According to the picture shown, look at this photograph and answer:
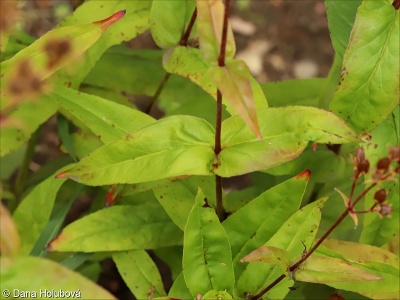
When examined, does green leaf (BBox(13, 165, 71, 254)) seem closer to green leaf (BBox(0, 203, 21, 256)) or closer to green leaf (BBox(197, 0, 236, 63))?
green leaf (BBox(197, 0, 236, 63))

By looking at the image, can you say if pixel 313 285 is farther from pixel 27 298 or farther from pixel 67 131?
pixel 27 298

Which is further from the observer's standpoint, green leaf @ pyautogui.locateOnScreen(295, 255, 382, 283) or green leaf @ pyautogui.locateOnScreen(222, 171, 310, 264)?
green leaf @ pyautogui.locateOnScreen(222, 171, 310, 264)

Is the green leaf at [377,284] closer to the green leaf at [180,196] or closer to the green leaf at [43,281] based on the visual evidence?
the green leaf at [180,196]

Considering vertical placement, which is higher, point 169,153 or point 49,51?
point 49,51

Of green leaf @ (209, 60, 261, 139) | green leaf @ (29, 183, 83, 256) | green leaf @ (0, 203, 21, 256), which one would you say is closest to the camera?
green leaf @ (0, 203, 21, 256)

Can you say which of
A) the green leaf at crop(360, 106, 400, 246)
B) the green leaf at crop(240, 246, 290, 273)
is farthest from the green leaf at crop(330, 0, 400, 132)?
the green leaf at crop(240, 246, 290, 273)

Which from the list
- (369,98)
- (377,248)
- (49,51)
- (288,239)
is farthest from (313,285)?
(49,51)

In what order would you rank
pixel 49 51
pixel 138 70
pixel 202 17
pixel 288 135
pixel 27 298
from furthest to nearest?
pixel 138 70 < pixel 288 135 < pixel 202 17 < pixel 27 298 < pixel 49 51
